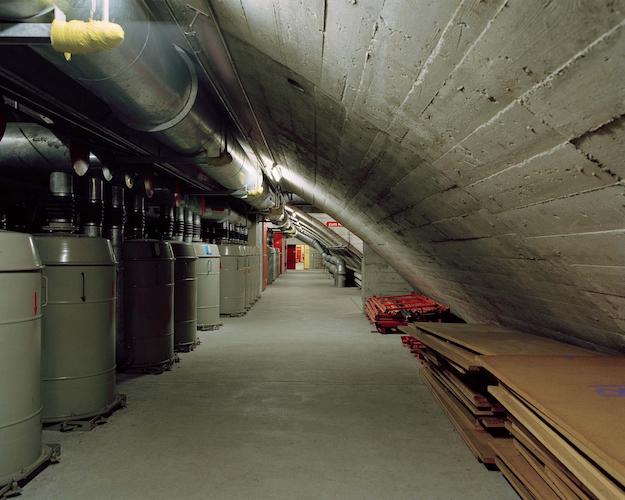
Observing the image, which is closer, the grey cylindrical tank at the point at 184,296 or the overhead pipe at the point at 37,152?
the overhead pipe at the point at 37,152

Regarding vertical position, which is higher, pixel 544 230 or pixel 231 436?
pixel 544 230

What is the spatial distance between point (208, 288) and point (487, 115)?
6612 millimetres

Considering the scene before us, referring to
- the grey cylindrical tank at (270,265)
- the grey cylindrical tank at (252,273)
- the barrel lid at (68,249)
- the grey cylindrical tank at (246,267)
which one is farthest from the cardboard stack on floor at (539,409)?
the grey cylindrical tank at (270,265)

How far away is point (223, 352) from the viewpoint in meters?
6.30

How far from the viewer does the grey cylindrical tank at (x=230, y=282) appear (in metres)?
9.18

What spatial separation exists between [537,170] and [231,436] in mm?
2756

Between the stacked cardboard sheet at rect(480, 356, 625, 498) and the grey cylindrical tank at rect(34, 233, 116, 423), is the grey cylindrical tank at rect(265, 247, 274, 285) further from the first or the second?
the stacked cardboard sheet at rect(480, 356, 625, 498)

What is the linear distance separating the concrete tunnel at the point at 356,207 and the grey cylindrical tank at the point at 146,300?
0.02m

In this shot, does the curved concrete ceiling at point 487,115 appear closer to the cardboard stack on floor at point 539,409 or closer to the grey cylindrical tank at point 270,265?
the cardboard stack on floor at point 539,409

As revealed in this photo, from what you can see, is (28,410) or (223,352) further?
(223,352)

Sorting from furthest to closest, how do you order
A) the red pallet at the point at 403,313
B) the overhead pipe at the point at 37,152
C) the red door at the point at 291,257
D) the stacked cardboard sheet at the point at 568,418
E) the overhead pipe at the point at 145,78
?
the red door at the point at 291,257 < the red pallet at the point at 403,313 < the overhead pipe at the point at 37,152 < the overhead pipe at the point at 145,78 < the stacked cardboard sheet at the point at 568,418

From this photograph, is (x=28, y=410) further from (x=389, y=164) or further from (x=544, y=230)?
(x=544, y=230)

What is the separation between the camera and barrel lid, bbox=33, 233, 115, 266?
350cm

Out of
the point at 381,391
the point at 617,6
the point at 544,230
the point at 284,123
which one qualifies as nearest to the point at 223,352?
the point at 381,391
